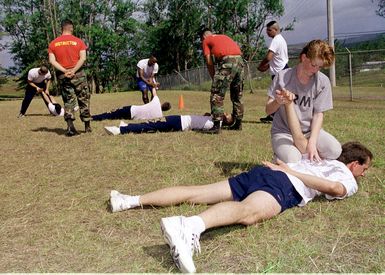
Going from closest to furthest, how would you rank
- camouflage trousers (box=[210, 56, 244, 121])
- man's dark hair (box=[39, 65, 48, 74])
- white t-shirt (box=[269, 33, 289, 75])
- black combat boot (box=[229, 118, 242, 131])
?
1. camouflage trousers (box=[210, 56, 244, 121])
2. black combat boot (box=[229, 118, 242, 131])
3. white t-shirt (box=[269, 33, 289, 75])
4. man's dark hair (box=[39, 65, 48, 74])

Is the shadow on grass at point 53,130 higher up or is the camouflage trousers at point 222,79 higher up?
the camouflage trousers at point 222,79

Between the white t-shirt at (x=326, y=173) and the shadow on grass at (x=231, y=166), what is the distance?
3.96 ft

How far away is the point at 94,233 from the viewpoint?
322 centimetres

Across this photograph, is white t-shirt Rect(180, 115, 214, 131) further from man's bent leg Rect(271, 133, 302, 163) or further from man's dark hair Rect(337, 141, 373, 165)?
man's dark hair Rect(337, 141, 373, 165)

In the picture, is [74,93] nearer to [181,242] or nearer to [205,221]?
[205,221]

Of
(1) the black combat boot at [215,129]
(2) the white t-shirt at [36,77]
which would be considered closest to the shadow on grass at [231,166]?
(1) the black combat boot at [215,129]

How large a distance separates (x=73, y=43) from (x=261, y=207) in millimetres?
5495

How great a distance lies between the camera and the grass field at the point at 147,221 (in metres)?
2.70

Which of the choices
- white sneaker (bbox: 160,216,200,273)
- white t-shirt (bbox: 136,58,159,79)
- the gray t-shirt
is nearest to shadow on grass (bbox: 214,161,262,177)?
the gray t-shirt

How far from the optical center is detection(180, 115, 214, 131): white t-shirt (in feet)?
24.4

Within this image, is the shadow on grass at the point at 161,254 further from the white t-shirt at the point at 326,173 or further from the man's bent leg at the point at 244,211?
the white t-shirt at the point at 326,173

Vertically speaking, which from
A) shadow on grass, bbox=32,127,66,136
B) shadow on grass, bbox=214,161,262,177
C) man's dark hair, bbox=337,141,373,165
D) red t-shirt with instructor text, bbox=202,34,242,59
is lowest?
shadow on grass, bbox=214,161,262,177

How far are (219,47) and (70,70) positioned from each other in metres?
2.48

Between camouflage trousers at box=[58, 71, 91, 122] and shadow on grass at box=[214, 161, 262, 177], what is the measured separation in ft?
10.6
